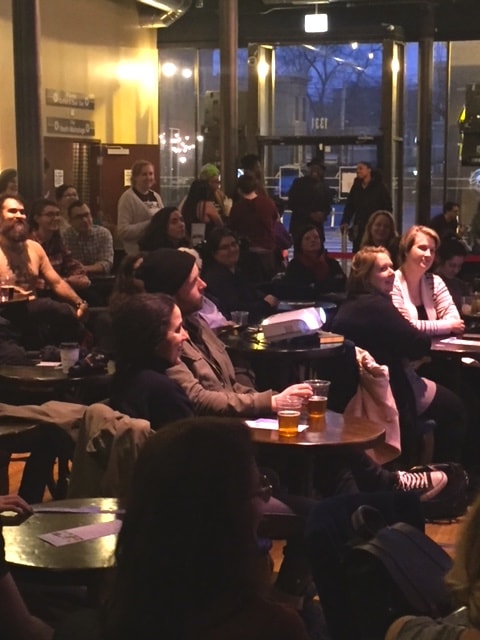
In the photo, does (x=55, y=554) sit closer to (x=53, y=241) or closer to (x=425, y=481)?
(x=425, y=481)

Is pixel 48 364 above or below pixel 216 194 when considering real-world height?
below

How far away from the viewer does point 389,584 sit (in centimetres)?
221

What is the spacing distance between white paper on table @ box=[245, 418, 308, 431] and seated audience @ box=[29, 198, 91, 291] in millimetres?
3845

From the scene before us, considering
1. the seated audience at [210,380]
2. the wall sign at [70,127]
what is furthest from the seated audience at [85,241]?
the seated audience at [210,380]

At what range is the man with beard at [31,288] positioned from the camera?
6484 mm

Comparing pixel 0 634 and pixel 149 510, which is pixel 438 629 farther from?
pixel 0 634

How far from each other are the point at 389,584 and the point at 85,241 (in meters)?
6.68

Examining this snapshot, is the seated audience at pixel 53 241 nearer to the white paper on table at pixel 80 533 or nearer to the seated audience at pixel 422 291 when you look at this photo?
the seated audience at pixel 422 291

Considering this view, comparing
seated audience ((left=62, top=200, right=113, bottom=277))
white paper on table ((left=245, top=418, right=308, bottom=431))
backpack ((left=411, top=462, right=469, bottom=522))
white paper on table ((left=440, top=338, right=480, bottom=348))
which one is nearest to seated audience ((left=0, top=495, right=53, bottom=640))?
white paper on table ((left=245, top=418, right=308, bottom=431))

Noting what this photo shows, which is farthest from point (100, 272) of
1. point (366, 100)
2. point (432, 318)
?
point (366, 100)

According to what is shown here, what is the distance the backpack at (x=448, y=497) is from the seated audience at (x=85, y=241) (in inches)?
165

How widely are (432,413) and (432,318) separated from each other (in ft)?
2.30

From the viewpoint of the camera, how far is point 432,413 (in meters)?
5.45

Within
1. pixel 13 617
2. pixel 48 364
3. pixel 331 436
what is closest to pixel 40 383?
pixel 48 364
